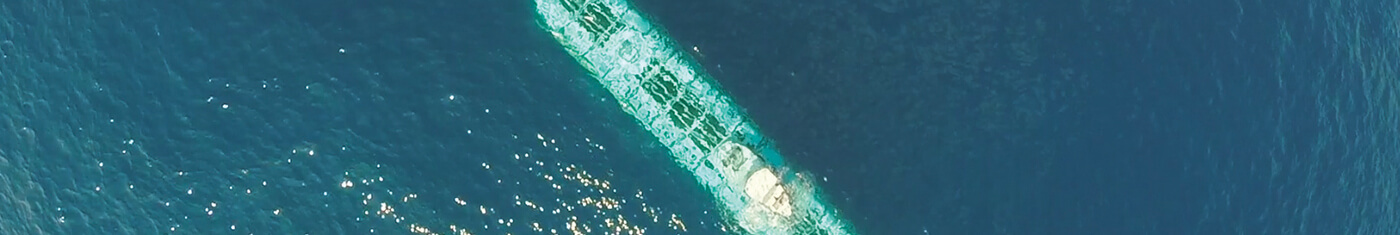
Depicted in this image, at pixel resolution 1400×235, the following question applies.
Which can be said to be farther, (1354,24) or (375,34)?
(1354,24)

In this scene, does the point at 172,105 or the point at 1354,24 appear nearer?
the point at 172,105

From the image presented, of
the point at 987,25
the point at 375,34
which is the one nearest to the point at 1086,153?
the point at 987,25

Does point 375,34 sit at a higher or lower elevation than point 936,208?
higher

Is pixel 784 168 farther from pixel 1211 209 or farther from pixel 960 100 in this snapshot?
pixel 1211 209

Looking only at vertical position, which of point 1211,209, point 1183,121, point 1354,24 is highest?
point 1354,24

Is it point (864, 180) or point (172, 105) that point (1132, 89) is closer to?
point (864, 180)

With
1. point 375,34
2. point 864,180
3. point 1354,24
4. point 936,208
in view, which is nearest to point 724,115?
point 864,180
